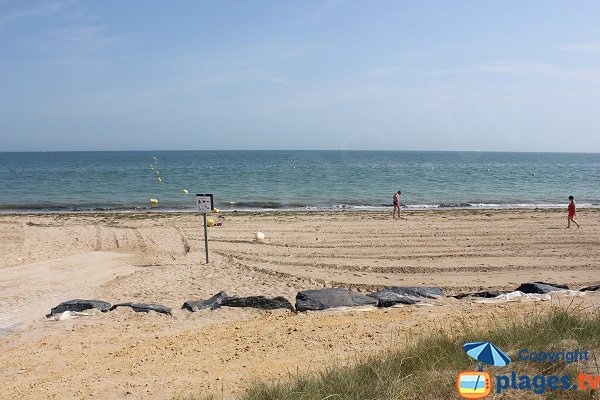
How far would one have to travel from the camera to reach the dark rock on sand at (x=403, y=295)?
824 centimetres

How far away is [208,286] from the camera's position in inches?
408

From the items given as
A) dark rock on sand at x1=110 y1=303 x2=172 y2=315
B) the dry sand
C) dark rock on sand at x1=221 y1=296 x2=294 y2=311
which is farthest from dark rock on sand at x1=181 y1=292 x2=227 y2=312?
dark rock on sand at x1=110 y1=303 x2=172 y2=315

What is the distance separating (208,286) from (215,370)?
16.1 feet

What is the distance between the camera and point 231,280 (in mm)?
10992

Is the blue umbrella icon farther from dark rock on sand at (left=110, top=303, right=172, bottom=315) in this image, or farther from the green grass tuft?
dark rock on sand at (left=110, top=303, right=172, bottom=315)

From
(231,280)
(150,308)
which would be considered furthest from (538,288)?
(150,308)

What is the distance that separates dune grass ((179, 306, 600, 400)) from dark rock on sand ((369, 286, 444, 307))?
2.74m

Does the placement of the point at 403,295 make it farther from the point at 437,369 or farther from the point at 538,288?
the point at 437,369

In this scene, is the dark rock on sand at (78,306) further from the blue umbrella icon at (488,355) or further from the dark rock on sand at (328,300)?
the blue umbrella icon at (488,355)

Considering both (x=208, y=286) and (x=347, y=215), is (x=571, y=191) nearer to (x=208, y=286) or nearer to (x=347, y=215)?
(x=347, y=215)

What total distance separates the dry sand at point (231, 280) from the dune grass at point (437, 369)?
78 cm

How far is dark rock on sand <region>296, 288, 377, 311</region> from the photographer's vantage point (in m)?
8.16

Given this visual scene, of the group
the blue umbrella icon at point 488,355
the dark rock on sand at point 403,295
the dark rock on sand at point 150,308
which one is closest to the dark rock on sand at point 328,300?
the dark rock on sand at point 403,295

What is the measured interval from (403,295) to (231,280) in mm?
4055
